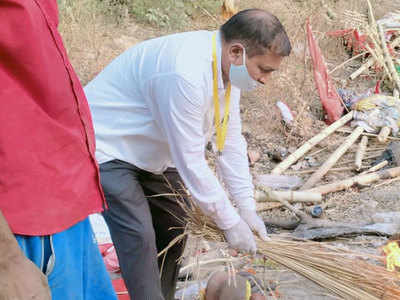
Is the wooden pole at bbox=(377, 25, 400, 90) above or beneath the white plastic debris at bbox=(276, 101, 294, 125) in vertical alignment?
above

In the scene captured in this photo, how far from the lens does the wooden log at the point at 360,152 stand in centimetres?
645

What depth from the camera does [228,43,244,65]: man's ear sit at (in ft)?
7.92

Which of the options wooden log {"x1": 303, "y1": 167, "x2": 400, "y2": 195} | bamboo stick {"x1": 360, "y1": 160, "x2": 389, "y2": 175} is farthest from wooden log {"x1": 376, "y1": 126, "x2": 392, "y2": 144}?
wooden log {"x1": 303, "y1": 167, "x2": 400, "y2": 195}

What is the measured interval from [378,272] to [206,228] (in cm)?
90

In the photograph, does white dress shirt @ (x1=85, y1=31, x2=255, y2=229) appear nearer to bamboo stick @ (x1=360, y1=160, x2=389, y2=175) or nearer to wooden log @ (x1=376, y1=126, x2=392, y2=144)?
bamboo stick @ (x1=360, y1=160, x2=389, y2=175)

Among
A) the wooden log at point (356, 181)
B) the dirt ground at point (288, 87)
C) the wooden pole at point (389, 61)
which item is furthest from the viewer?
the wooden pole at point (389, 61)

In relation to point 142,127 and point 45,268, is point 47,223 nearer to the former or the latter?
point 45,268

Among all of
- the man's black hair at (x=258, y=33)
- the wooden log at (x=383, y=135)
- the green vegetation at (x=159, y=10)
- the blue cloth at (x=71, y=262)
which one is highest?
the green vegetation at (x=159, y=10)

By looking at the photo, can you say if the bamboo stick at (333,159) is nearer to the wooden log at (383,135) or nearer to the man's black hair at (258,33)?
the wooden log at (383,135)

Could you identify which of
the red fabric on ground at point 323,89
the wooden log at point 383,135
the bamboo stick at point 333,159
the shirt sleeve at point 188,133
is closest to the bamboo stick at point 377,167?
the bamboo stick at point 333,159

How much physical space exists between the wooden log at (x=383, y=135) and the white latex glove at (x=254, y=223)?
15.7 ft

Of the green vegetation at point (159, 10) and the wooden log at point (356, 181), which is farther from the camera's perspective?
the green vegetation at point (159, 10)

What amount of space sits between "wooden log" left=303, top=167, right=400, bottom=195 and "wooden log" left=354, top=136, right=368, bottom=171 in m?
0.40

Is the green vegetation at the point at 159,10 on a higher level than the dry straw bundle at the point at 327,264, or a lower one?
higher
